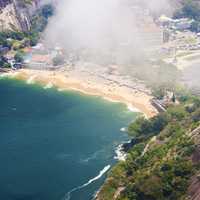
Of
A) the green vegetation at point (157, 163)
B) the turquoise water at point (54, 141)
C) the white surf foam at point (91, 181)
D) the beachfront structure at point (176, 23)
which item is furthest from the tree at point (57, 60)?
the white surf foam at point (91, 181)

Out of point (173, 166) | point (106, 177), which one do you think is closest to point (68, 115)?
point (106, 177)

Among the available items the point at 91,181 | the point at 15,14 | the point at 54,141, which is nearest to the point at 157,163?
the point at 91,181

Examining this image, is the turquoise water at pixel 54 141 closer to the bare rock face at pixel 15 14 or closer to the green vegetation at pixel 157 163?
the green vegetation at pixel 157 163

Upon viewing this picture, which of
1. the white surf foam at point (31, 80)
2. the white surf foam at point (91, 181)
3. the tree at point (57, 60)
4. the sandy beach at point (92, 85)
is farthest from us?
the tree at point (57, 60)

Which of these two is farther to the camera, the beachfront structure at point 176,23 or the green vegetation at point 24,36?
the beachfront structure at point 176,23

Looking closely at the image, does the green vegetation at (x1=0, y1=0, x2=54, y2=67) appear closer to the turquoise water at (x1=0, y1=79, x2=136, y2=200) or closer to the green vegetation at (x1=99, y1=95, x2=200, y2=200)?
the turquoise water at (x1=0, y1=79, x2=136, y2=200)

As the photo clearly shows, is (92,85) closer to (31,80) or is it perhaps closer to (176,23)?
(31,80)

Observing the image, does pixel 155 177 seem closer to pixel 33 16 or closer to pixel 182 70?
pixel 182 70
